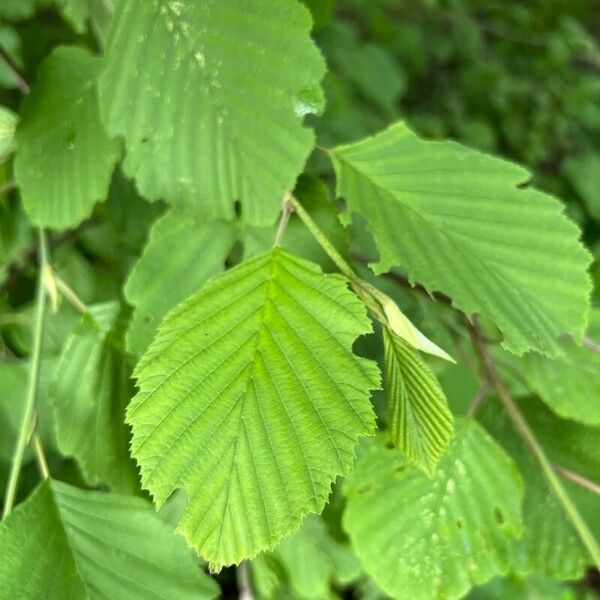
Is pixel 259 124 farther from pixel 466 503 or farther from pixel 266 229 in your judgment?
pixel 466 503

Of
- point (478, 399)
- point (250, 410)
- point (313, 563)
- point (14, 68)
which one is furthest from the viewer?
point (313, 563)

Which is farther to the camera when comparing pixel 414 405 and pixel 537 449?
pixel 537 449

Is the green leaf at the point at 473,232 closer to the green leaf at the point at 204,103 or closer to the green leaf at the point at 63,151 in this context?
the green leaf at the point at 204,103

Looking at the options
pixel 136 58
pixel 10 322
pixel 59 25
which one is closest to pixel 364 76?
pixel 59 25

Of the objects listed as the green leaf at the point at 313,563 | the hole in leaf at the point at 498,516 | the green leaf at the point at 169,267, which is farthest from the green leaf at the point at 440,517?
the green leaf at the point at 313,563

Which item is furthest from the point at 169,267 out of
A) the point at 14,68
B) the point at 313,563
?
the point at 313,563

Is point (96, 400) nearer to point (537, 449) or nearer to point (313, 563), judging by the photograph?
point (537, 449)

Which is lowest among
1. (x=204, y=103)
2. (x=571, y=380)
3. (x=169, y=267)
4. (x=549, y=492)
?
(x=549, y=492)
